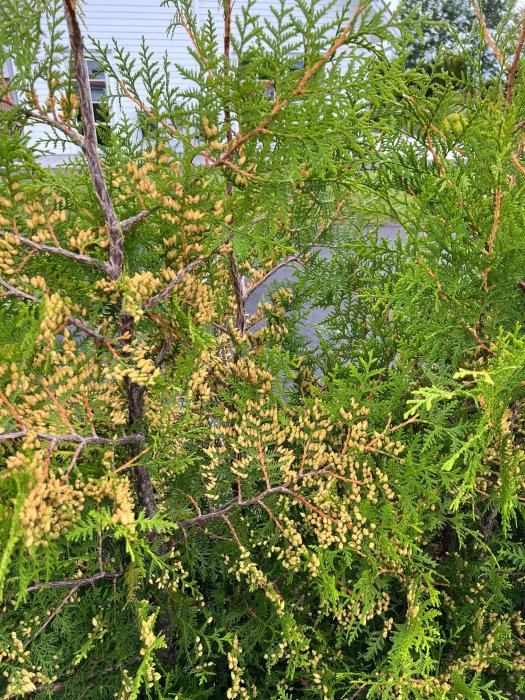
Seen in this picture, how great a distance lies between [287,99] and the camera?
155cm

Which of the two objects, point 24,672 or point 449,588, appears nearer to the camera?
point 24,672

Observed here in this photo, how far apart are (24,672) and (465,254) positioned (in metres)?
2.31

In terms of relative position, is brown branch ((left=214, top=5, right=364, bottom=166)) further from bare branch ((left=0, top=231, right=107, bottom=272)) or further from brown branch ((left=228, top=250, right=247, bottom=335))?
brown branch ((left=228, top=250, right=247, bottom=335))

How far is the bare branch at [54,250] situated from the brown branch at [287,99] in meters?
0.48

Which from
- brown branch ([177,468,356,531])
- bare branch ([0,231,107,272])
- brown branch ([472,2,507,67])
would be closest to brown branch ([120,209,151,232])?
bare branch ([0,231,107,272])

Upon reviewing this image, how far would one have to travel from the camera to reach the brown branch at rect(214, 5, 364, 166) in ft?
4.76

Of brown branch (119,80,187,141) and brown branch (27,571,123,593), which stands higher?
brown branch (119,80,187,141)

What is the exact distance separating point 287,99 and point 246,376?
47.2 inches

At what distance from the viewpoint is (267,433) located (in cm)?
232

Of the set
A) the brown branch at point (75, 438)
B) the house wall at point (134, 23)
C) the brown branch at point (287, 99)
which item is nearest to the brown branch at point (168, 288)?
the brown branch at point (287, 99)

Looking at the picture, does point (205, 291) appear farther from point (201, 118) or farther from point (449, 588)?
point (449, 588)

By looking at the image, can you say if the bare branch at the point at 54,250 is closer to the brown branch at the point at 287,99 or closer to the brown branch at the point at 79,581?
the brown branch at the point at 287,99

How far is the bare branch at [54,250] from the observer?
1.60 meters

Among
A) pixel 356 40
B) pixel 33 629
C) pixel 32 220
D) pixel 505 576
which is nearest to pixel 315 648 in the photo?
pixel 505 576
